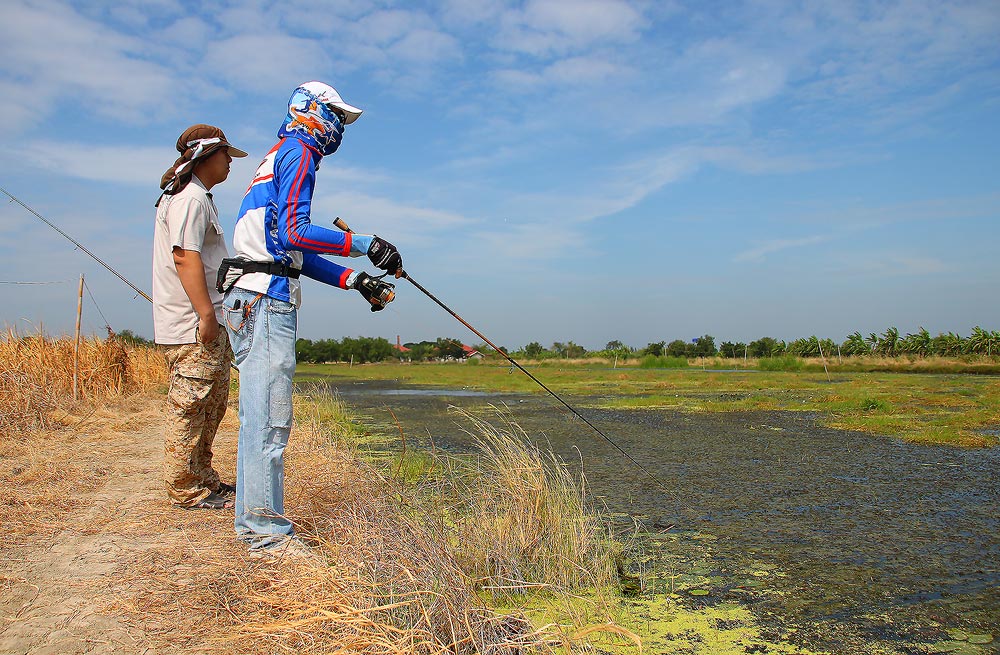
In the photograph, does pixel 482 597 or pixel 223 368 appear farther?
pixel 223 368

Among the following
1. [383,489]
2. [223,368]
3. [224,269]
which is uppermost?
[224,269]

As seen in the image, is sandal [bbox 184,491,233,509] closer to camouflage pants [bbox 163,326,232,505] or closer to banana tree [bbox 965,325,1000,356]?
camouflage pants [bbox 163,326,232,505]

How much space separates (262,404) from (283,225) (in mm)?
762

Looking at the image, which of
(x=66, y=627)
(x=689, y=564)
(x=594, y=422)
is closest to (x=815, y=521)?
(x=689, y=564)

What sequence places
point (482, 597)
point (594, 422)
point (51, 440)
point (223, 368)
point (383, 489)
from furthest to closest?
1. point (594, 422)
2. point (51, 440)
3. point (223, 368)
4. point (383, 489)
5. point (482, 597)

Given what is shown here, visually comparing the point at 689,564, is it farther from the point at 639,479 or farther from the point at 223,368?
the point at 223,368

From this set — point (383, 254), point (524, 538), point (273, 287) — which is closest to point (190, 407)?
point (273, 287)

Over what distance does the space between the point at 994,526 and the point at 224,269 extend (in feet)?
14.8

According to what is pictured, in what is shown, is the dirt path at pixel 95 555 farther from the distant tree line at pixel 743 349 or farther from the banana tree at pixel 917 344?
the banana tree at pixel 917 344

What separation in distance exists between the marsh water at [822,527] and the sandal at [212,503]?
222cm

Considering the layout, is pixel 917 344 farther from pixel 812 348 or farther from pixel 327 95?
pixel 327 95

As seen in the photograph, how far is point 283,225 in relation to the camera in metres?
→ 2.89

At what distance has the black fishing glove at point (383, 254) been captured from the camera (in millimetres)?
3027

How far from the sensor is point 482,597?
2.82m
